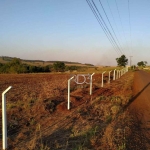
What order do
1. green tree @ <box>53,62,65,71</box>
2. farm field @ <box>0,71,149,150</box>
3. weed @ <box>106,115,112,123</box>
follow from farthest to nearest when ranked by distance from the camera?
green tree @ <box>53,62,65,71</box>, weed @ <box>106,115,112,123</box>, farm field @ <box>0,71,149,150</box>

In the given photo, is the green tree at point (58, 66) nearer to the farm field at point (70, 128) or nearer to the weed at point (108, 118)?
the farm field at point (70, 128)

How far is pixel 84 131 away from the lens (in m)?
6.21

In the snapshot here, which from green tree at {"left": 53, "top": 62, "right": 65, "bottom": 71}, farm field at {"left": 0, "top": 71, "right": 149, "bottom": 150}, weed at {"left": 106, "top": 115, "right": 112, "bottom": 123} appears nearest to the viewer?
farm field at {"left": 0, "top": 71, "right": 149, "bottom": 150}

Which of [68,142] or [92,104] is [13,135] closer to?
[68,142]

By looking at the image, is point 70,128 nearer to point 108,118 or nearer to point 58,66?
point 108,118

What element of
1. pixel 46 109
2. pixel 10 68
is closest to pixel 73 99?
pixel 46 109

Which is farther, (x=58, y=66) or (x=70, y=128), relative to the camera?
(x=58, y=66)

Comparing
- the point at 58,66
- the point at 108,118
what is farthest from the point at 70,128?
the point at 58,66

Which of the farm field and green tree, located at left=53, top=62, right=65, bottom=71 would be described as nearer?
the farm field

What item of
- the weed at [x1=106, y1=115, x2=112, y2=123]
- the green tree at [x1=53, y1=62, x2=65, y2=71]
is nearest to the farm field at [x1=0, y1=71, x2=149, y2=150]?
the weed at [x1=106, y1=115, x2=112, y2=123]

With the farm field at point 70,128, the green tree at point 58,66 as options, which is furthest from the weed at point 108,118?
the green tree at point 58,66

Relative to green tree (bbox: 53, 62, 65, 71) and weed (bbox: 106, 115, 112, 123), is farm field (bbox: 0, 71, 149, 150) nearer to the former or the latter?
weed (bbox: 106, 115, 112, 123)

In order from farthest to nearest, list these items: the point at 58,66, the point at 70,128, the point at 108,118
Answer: the point at 58,66
the point at 108,118
the point at 70,128

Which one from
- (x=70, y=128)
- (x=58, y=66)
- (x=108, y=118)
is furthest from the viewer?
(x=58, y=66)
